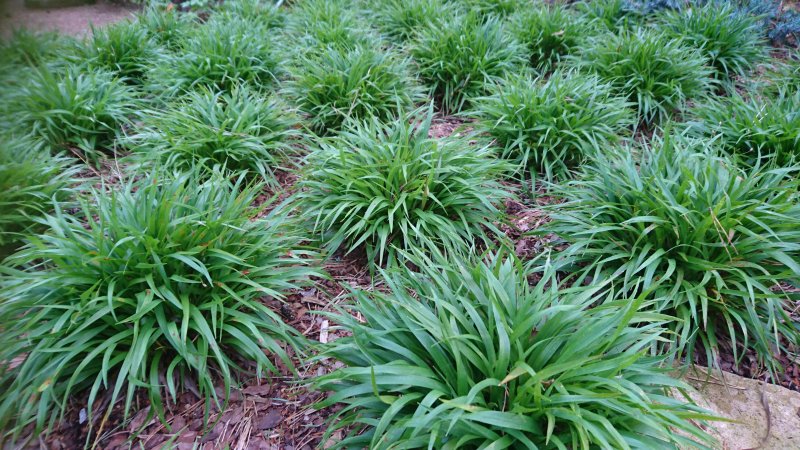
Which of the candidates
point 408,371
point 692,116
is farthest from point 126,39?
point 692,116

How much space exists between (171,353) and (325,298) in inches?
29.8

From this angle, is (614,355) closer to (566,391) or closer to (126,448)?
(566,391)

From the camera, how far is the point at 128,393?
170cm

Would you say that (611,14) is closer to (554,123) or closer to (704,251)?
(554,123)

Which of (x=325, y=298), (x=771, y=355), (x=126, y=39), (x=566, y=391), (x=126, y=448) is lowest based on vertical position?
(x=126, y=448)

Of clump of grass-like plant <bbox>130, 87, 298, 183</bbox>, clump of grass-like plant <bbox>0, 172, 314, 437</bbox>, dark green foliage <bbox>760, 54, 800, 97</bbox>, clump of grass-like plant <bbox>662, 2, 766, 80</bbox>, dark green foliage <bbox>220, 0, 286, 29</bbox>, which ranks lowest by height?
clump of grass-like plant <bbox>0, 172, 314, 437</bbox>

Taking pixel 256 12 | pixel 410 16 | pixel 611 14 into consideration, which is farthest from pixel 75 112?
pixel 611 14

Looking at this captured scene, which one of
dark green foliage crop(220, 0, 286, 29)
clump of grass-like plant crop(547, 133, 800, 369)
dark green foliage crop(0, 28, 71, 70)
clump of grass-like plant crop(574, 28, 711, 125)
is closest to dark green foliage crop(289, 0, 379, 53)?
dark green foliage crop(220, 0, 286, 29)

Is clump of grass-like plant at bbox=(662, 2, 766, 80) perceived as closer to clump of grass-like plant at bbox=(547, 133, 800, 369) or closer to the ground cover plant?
the ground cover plant

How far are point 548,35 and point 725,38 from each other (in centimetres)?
150

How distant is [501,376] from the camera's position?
4.80ft

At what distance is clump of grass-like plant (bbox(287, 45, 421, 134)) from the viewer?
11.2ft

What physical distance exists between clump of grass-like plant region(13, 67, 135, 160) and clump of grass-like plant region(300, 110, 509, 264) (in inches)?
67.6

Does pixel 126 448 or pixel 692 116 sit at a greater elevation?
pixel 692 116
